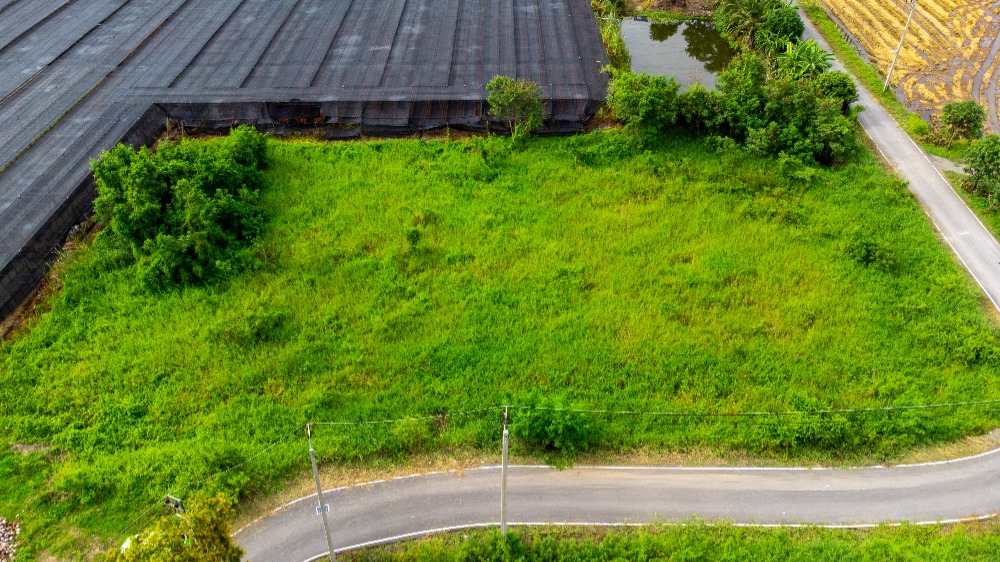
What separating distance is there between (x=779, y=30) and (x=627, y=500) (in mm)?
34677

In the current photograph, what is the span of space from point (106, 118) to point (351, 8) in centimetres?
1848

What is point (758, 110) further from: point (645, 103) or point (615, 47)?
point (615, 47)

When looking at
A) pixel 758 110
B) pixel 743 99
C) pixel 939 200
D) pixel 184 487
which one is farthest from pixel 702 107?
pixel 184 487

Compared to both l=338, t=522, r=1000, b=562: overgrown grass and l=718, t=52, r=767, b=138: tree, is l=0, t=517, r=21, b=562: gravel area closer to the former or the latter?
l=338, t=522, r=1000, b=562: overgrown grass

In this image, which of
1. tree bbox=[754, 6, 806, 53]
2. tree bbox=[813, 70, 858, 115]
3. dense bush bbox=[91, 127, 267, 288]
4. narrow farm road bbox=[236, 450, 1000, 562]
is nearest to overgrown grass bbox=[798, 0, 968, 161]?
tree bbox=[813, 70, 858, 115]

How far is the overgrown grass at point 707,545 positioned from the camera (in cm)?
1669

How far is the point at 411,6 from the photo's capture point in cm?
4328

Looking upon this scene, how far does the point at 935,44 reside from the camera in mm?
41438

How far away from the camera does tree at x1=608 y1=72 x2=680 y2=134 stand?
3136cm

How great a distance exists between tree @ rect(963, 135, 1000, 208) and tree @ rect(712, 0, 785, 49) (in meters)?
17.8

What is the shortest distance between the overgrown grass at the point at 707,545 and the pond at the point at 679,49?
29.5 meters

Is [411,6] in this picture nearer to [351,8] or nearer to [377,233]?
[351,8]

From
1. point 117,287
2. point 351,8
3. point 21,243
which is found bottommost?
point 117,287

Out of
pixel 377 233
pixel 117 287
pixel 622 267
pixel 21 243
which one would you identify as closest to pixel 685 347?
pixel 622 267
